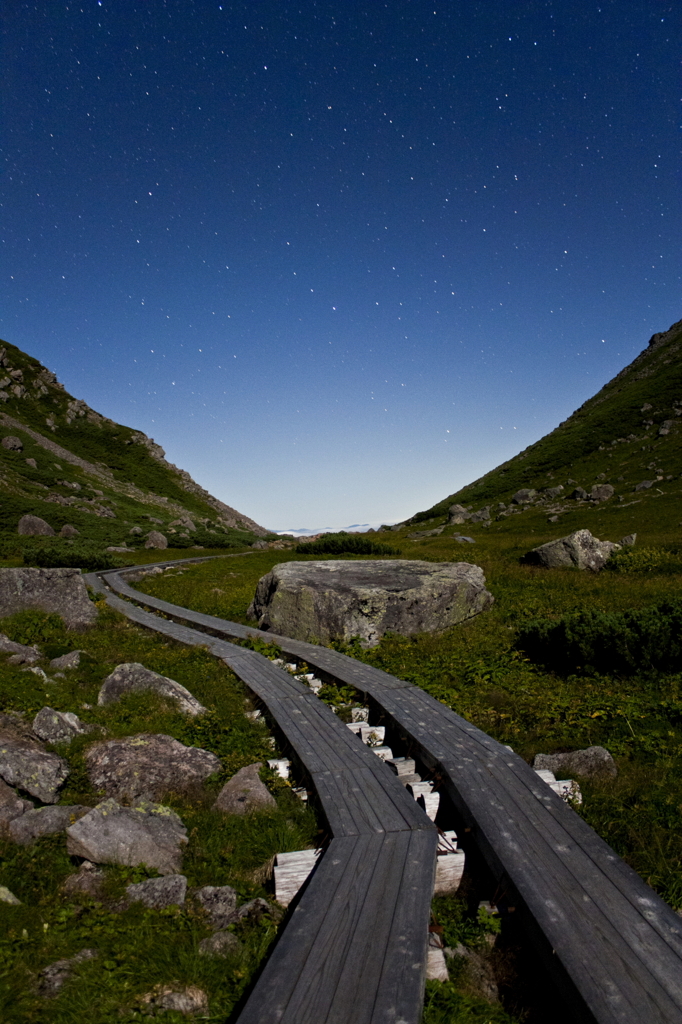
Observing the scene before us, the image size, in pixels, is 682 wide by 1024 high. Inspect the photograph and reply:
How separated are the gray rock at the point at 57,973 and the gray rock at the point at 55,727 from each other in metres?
4.40

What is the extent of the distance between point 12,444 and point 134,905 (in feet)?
300

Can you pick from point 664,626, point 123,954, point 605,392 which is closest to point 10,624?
point 123,954

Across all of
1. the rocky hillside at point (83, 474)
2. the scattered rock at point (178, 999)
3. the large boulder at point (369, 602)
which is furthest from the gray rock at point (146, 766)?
the rocky hillside at point (83, 474)

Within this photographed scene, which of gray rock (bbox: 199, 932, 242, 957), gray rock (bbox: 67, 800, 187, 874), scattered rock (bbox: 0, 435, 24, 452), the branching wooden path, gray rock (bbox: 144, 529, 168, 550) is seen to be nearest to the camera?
the branching wooden path

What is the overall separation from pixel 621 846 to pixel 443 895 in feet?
6.83

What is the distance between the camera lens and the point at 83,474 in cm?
9150

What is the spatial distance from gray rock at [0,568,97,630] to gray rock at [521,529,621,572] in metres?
20.5

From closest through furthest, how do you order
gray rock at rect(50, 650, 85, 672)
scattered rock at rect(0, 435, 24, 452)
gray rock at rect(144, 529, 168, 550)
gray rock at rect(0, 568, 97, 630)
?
1. gray rock at rect(50, 650, 85, 672)
2. gray rock at rect(0, 568, 97, 630)
3. gray rock at rect(144, 529, 168, 550)
4. scattered rock at rect(0, 435, 24, 452)

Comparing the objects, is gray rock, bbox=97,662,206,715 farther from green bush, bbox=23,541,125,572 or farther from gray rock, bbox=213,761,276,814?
green bush, bbox=23,541,125,572

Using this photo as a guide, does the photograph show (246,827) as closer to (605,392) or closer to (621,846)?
(621,846)

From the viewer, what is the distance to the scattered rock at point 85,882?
5.11 m

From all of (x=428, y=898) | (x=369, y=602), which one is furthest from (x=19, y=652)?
→ (x=428, y=898)

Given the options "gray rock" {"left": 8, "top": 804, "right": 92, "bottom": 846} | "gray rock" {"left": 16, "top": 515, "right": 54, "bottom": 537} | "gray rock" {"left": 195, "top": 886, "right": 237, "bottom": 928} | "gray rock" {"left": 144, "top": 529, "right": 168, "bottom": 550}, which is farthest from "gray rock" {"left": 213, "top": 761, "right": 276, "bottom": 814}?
"gray rock" {"left": 144, "top": 529, "right": 168, "bottom": 550}

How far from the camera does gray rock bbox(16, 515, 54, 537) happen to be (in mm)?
51531
